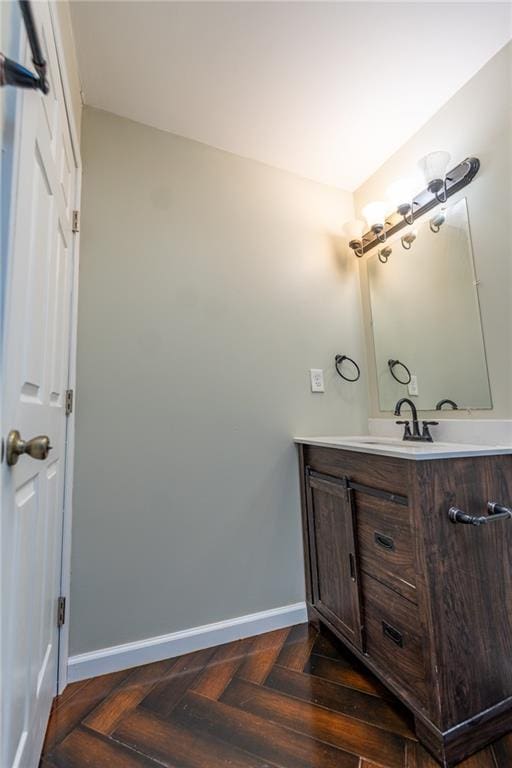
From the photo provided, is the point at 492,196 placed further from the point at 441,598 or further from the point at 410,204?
the point at 441,598

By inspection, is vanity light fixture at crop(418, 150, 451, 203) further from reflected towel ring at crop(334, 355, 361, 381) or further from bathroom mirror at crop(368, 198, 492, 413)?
reflected towel ring at crop(334, 355, 361, 381)

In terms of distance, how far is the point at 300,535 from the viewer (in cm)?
172

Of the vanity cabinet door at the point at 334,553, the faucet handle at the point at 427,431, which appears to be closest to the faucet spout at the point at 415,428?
the faucet handle at the point at 427,431

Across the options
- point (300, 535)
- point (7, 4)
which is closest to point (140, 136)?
point (7, 4)

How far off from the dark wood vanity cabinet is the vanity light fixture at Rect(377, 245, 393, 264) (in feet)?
4.11

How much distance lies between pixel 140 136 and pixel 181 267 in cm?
69

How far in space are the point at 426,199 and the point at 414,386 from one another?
0.93 meters

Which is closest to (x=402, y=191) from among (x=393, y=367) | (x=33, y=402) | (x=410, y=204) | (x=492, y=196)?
(x=410, y=204)

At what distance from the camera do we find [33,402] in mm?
828

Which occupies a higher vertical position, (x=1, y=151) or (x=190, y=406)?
(x=1, y=151)

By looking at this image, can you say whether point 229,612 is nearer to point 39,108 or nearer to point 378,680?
point 378,680

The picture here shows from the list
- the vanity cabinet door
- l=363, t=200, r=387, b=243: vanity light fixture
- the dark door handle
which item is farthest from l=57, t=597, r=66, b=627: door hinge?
l=363, t=200, r=387, b=243: vanity light fixture

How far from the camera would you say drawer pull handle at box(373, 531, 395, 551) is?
114 cm

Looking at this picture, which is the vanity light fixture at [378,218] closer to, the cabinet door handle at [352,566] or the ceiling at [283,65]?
the ceiling at [283,65]
